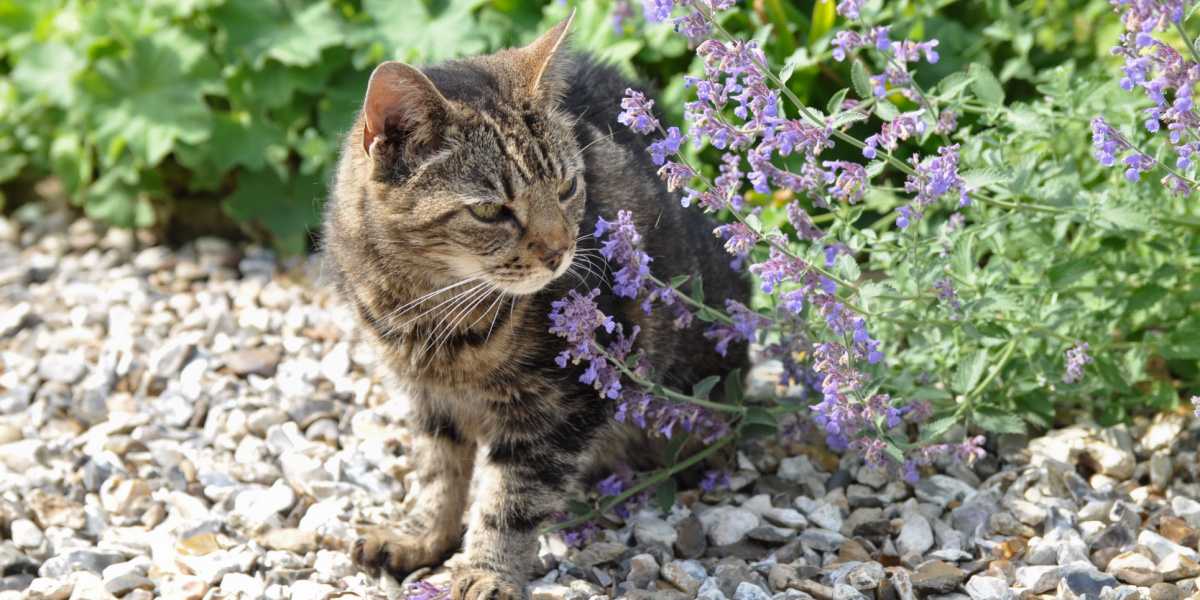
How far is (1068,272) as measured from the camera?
2982 mm

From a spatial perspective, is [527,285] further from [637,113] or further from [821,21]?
[821,21]

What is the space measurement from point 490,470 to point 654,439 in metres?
0.56

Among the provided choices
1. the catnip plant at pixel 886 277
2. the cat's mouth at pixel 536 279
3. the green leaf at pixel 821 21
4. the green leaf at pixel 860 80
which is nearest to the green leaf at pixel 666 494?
the catnip plant at pixel 886 277

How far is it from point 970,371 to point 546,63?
1.20 m

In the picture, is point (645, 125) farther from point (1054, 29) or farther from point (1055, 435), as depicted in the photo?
point (1054, 29)

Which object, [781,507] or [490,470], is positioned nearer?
[490,470]

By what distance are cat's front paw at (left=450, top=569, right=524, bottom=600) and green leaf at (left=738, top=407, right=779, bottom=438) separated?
2.20ft

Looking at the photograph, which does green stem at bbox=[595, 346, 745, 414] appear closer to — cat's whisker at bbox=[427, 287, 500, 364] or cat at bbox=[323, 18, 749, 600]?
cat at bbox=[323, 18, 749, 600]

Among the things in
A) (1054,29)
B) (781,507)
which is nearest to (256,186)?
(781,507)

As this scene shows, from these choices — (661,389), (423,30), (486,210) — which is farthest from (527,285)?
(423,30)

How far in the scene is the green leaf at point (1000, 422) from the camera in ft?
9.81

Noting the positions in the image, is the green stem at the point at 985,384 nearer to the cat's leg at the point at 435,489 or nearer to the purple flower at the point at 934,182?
the purple flower at the point at 934,182

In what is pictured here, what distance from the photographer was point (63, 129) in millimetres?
5211

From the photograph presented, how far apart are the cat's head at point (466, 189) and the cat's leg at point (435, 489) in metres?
0.55
